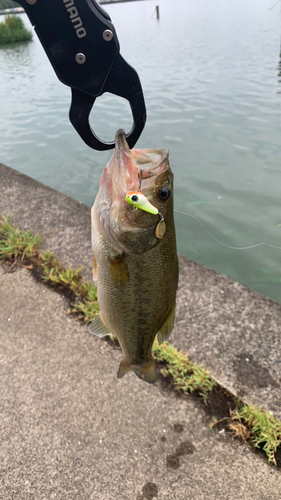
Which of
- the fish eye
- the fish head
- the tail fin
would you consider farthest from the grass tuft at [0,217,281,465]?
the fish eye

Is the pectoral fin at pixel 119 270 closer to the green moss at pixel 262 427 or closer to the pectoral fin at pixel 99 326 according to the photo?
the pectoral fin at pixel 99 326

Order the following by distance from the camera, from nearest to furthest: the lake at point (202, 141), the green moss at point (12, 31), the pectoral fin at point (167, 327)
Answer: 1. the pectoral fin at point (167, 327)
2. the lake at point (202, 141)
3. the green moss at point (12, 31)

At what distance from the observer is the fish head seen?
1.40 meters

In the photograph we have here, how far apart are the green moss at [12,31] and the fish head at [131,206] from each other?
32195mm

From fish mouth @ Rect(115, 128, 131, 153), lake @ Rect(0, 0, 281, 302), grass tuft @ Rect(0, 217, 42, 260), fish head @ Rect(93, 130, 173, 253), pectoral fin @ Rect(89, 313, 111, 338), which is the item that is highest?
fish mouth @ Rect(115, 128, 131, 153)

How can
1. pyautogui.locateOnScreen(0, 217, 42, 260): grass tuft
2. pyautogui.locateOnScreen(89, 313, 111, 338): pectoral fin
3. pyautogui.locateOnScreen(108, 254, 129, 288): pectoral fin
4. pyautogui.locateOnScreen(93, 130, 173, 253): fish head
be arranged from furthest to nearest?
pyautogui.locateOnScreen(0, 217, 42, 260): grass tuft, pyautogui.locateOnScreen(89, 313, 111, 338): pectoral fin, pyautogui.locateOnScreen(108, 254, 129, 288): pectoral fin, pyautogui.locateOnScreen(93, 130, 173, 253): fish head

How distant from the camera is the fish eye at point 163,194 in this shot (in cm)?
143

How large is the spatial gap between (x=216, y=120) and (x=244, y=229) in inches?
206

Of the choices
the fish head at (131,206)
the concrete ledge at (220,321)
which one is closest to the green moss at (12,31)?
the concrete ledge at (220,321)

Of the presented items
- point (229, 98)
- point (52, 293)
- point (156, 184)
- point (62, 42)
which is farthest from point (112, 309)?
point (229, 98)

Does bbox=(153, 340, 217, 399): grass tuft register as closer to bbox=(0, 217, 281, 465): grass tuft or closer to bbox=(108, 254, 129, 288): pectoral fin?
bbox=(0, 217, 281, 465): grass tuft

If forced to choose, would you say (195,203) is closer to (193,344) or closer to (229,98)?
(193,344)

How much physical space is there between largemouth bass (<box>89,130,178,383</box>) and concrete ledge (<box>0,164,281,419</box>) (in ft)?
4.63

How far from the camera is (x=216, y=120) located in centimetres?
981
